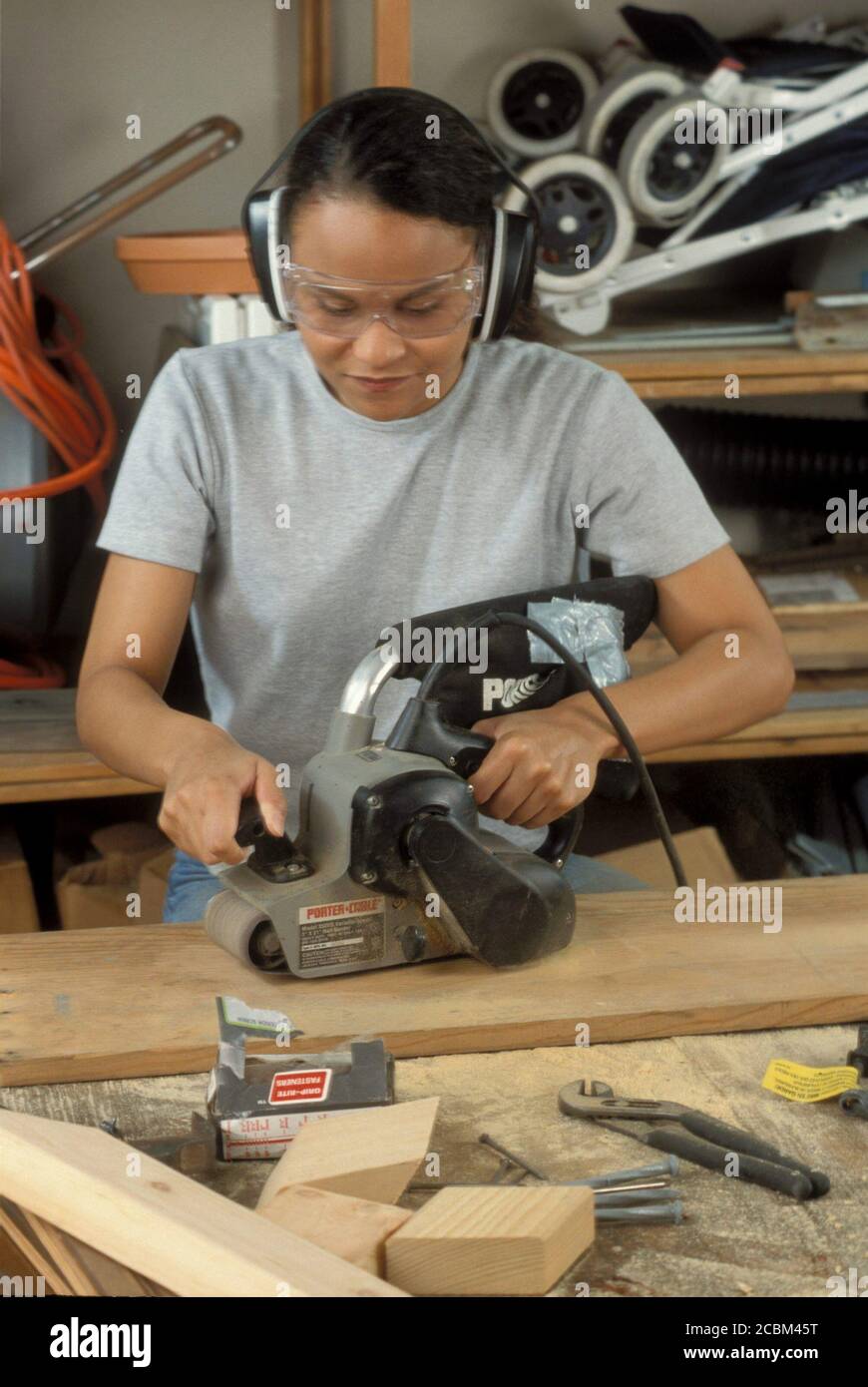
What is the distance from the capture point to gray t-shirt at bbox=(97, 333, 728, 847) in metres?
1.58

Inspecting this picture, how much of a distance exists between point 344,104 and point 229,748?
618mm

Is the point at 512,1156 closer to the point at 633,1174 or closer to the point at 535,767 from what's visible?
the point at 633,1174

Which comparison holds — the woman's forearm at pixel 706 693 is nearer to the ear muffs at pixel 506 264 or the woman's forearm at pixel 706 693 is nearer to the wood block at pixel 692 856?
the ear muffs at pixel 506 264

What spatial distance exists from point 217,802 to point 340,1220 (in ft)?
1.32

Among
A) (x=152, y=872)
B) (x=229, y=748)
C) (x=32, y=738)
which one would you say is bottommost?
(x=152, y=872)

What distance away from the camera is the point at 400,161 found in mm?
1336

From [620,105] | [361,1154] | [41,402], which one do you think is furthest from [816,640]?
[361,1154]

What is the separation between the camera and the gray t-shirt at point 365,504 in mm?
1577

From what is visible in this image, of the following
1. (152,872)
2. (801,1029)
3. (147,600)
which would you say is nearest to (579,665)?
(801,1029)

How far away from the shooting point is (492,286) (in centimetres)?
141

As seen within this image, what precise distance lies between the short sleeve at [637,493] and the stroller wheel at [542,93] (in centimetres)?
78

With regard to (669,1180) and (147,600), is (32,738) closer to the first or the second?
(147,600)

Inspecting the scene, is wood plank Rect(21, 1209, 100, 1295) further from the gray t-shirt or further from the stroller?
the stroller

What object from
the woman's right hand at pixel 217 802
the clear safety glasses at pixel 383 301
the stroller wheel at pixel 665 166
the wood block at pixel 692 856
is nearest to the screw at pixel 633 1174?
the woman's right hand at pixel 217 802
